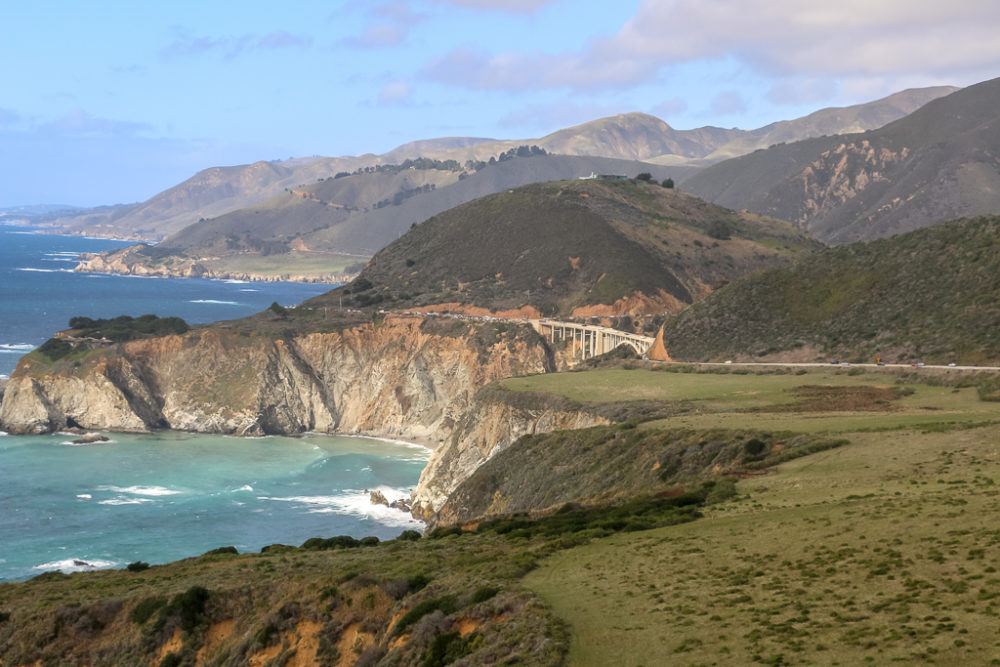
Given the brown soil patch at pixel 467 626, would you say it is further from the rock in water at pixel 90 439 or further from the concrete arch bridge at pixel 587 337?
the rock in water at pixel 90 439

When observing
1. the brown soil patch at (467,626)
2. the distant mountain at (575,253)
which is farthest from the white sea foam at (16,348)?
the brown soil patch at (467,626)

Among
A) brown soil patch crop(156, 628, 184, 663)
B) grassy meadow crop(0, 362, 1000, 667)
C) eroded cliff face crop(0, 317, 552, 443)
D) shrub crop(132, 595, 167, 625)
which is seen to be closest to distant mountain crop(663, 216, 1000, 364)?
grassy meadow crop(0, 362, 1000, 667)

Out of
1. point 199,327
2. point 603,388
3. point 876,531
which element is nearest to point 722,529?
point 876,531

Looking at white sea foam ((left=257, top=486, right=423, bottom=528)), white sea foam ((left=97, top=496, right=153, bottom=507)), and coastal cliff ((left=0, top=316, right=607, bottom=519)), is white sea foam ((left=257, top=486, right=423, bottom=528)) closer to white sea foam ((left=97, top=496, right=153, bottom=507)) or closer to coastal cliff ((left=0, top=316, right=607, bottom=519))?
white sea foam ((left=97, top=496, right=153, bottom=507))

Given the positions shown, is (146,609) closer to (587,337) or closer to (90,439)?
(90,439)

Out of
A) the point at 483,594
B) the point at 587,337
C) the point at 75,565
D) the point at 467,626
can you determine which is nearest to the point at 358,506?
the point at 75,565

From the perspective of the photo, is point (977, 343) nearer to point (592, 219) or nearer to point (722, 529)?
point (722, 529)
